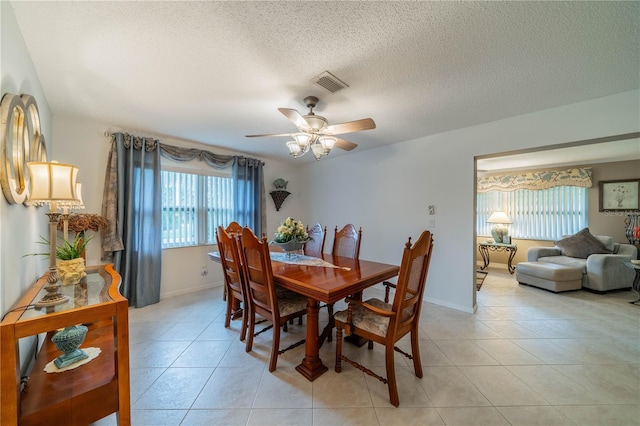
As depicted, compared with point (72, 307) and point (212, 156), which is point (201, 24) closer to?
point (72, 307)

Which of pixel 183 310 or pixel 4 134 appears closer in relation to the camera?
pixel 4 134

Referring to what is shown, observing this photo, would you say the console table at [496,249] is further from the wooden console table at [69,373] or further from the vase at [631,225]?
the wooden console table at [69,373]

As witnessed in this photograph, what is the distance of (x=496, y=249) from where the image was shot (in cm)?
522

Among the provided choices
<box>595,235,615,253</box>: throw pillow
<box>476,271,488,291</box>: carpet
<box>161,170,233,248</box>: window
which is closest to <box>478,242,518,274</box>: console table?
<box>476,271,488,291</box>: carpet

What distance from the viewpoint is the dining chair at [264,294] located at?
183 cm

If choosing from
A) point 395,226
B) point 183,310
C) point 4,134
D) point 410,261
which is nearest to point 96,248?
point 183,310

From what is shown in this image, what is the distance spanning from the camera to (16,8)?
4.21 ft

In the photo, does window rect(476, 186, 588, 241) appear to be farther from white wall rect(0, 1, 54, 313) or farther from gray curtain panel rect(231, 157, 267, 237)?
white wall rect(0, 1, 54, 313)

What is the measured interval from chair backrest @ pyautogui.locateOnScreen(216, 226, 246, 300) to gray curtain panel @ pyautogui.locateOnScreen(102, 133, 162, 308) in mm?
1396

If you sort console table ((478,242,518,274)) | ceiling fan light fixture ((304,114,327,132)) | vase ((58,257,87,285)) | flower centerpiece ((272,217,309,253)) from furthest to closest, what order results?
1. console table ((478,242,518,274))
2. flower centerpiece ((272,217,309,253))
3. ceiling fan light fixture ((304,114,327,132))
4. vase ((58,257,87,285))

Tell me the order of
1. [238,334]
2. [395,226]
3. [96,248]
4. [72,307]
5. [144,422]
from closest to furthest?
[72,307]
[144,422]
[238,334]
[96,248]
[395,226]

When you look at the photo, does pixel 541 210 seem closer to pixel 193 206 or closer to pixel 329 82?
pixel 329 82

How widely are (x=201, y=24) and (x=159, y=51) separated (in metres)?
0.47

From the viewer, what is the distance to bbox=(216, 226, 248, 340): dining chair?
87.5 inches
